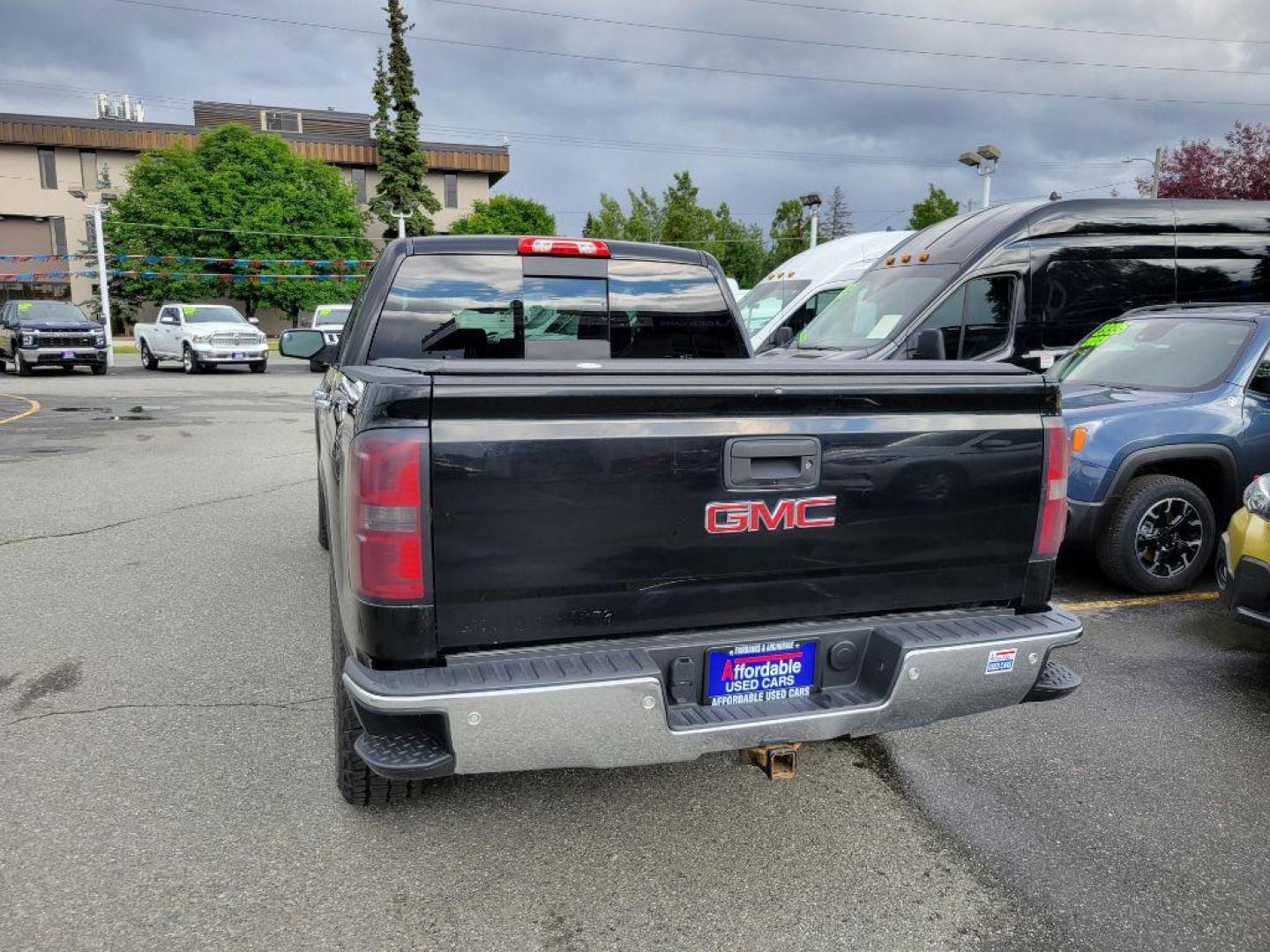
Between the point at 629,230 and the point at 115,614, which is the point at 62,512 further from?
the point at 629,230

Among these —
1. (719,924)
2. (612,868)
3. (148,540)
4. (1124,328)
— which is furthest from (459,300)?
(1124,328)

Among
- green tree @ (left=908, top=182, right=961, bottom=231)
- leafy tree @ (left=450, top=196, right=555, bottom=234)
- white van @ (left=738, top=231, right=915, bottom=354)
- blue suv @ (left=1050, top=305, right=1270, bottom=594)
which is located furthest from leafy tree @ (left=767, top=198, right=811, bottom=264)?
blue suv @ (left=1050, top=305, right=1270, bottom=594)

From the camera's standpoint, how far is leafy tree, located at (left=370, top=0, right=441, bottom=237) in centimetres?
5525

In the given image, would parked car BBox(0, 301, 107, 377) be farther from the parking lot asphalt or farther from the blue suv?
the blue suv

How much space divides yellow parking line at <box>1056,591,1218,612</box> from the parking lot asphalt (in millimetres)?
393

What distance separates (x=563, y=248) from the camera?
4242mm

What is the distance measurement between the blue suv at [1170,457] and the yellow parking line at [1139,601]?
0.20 ft

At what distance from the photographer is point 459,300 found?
4.20 m

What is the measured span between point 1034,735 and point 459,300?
10.3 feet

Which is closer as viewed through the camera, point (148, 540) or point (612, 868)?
point (612, 868)

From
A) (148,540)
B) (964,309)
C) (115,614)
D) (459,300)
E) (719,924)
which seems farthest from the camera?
(964,309)

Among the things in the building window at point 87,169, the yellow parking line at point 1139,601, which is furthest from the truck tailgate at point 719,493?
the building window at point 87,169

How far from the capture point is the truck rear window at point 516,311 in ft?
13.8

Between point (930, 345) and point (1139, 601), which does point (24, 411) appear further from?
point (1139, 601)
